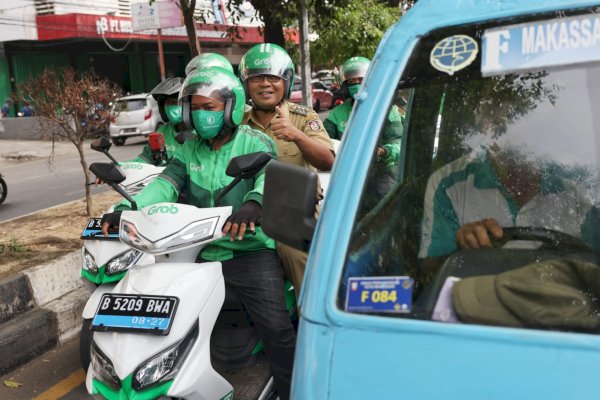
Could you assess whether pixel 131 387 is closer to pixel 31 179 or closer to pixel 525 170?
pixel 525 170

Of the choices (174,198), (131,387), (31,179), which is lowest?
(31,179)

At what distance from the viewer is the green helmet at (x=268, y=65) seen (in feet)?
11.7

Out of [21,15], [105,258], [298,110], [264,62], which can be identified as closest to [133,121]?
[21,15]

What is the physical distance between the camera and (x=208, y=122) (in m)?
2.84

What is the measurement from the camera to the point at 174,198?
3.00 meters

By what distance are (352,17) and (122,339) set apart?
38.5 ft

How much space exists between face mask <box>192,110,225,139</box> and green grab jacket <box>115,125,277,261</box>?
134 mm

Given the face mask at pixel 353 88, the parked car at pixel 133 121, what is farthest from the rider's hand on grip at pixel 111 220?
the parked car at pixel 133 121


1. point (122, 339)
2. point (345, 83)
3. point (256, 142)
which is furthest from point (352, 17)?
point (122, 339)

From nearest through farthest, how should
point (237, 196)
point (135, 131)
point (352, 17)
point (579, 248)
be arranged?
point (579, 248) → point (237, 196) → point (352, 17) → point (135, 131)

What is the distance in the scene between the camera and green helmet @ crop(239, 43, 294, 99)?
3555 millimetres

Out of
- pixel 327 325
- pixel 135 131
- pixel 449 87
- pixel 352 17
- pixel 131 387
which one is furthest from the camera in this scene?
pixel 135 131

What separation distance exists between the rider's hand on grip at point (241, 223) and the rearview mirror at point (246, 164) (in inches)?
5.8

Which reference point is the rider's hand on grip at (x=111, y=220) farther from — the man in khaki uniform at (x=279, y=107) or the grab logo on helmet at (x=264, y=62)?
the grab logo on helmet at (x=264, y=62)
